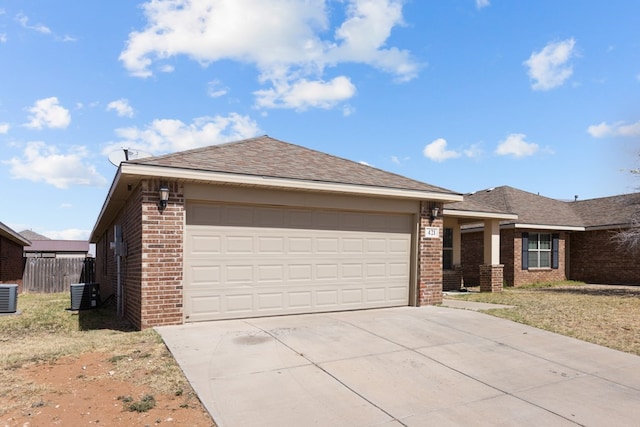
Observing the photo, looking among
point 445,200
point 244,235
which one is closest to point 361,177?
point 445,200

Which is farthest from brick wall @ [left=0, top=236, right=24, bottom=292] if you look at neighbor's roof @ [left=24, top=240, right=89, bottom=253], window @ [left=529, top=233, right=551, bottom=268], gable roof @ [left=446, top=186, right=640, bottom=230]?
window @ [left=529, top=233, right=551, bottom=268]

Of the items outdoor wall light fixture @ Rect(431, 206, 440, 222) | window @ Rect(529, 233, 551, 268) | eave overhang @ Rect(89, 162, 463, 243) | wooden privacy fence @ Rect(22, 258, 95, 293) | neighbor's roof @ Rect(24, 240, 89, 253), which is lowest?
wooden privacy fence @ Rect(22, 258, 95, 293)

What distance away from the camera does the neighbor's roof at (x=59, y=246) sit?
36.5 m

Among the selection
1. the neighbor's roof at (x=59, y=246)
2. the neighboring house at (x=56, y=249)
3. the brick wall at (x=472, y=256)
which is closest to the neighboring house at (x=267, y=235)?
the brick wall at (x=472, y=256)

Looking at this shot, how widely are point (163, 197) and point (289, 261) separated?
287 cm

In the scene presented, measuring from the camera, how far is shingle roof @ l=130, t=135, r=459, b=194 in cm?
896

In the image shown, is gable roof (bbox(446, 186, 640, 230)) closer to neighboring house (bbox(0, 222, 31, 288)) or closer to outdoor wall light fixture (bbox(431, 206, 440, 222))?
outdoor wall light fixture (bbox(431, 206, 440, 222))

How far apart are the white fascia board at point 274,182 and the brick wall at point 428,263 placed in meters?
0.51

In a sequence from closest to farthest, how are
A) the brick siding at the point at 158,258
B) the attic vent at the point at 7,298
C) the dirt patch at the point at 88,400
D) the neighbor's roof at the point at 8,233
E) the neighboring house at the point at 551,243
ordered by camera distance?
the dirt patch at the point at 88,400 < the brick siding at the point at 158,258 < the attic vent at the point at 7,298 < the neighbor's roof at the point at 8,233 < the neighboring house at the point at 551,243

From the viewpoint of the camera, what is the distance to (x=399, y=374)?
595 centimetres

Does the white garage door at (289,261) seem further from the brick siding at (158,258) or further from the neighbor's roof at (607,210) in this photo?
the neighbor's roof at (607,210)

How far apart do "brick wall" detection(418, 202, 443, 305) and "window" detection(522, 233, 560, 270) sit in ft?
34.0

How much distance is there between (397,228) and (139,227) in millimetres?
5780

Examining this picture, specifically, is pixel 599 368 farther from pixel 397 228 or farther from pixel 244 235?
pixel 244 235
